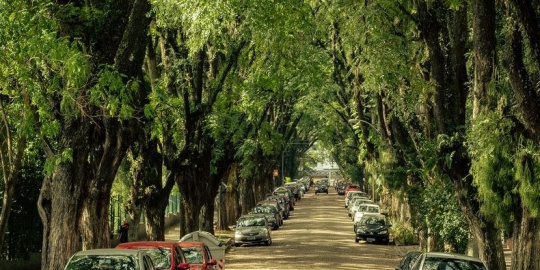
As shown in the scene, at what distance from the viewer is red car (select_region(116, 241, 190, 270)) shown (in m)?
19.9

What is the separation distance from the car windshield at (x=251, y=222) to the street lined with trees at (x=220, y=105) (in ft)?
17.8

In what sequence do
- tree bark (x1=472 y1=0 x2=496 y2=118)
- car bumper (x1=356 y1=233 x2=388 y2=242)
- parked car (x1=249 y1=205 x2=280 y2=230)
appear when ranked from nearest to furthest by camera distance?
tree bark (x1=472 y1=0 x2=496 y2=118), car bumper (x1=356 y1=233 x2=388 y2=242), parked car (x1=249 y1=205 x2=280 y2=230)

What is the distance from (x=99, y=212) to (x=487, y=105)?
8.63m

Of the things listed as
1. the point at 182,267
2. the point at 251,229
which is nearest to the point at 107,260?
the point at 182,267

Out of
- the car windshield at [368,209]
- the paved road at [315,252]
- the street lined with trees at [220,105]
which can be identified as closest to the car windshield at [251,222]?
the paved road at [315,252]

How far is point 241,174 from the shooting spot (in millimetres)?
55062

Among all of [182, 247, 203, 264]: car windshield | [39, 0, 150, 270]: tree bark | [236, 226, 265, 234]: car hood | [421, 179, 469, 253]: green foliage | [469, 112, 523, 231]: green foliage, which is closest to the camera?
[469, 112, 523, 231]: green foliage

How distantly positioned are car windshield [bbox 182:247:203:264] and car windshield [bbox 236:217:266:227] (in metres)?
20.3

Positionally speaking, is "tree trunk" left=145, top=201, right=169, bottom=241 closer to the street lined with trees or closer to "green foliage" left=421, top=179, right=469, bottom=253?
the street lined with trees

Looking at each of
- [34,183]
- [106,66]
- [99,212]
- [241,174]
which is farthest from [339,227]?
[106,66]

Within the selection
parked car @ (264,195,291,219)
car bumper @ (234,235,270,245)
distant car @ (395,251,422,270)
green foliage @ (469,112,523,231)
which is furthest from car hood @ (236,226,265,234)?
green foliage @ (469,112,523,231)

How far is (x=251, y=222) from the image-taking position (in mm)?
45344

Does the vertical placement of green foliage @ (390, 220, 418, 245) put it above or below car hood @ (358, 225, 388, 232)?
below

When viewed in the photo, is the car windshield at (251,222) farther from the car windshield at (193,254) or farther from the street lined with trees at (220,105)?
the car windshield at (193,254)
